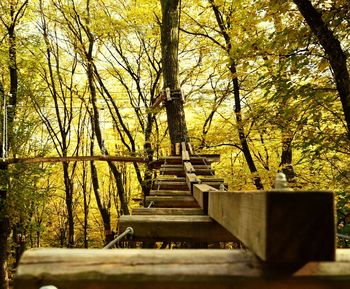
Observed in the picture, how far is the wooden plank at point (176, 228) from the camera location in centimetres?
181

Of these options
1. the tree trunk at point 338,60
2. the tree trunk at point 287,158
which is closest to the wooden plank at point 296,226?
the tree trunk at point 338,60

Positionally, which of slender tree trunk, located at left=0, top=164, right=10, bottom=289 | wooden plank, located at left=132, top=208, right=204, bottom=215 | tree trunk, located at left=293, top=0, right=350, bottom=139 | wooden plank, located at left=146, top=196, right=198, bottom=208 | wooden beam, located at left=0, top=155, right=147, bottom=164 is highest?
tree trunk, located at left=293, top=0, right=350, bottom=139

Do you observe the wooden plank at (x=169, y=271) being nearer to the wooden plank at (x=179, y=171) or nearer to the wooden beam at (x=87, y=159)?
the wooden plank at (x=179, y=171)

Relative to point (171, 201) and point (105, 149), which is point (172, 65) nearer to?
point (171, 201)

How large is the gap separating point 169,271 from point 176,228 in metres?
1.02

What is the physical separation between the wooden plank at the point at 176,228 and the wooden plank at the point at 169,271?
96 cm

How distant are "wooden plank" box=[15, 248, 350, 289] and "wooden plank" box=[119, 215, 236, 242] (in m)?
0.96

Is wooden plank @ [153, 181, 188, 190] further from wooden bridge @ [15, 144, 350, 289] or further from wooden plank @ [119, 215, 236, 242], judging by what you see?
wooden bridge @ [15, 144, 350, 289]

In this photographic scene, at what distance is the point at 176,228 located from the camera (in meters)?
1.81

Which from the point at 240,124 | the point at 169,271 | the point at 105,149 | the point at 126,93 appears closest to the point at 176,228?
the point at 169,271

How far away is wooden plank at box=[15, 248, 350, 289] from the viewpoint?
30.7 inches

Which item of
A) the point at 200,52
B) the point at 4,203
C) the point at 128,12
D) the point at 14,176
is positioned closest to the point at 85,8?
the point at 128,12

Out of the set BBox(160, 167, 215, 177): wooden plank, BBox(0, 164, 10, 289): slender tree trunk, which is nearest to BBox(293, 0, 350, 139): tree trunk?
BBox(160, 167, 215, 177): wooden plank

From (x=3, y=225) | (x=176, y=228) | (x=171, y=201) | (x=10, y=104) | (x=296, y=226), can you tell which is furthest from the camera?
(x=10, y=104)
